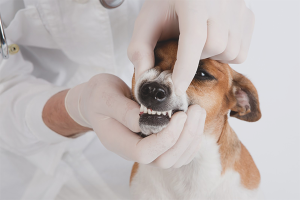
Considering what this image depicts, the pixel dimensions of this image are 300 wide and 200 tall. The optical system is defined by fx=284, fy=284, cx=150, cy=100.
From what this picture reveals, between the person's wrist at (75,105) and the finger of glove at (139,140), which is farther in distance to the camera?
the person's wrist at (75,105)

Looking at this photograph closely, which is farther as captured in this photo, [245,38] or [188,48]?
[245,38]

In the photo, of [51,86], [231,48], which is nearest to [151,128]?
[231,48]

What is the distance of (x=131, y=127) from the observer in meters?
1.37

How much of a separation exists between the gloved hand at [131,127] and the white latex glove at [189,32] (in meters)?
0.17

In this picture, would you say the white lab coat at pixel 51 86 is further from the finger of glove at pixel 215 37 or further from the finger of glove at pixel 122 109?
the finger of glove at pixel 215 37

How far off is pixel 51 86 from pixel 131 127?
3.19ft

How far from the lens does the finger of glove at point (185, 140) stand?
137 cm

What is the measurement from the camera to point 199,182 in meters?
1.72

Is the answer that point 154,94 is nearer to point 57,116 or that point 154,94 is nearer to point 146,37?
point 146,37

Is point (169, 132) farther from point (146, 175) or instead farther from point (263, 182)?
point (263, 182)

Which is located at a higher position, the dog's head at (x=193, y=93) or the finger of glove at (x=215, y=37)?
the finger of glove at (x=215, y=37)

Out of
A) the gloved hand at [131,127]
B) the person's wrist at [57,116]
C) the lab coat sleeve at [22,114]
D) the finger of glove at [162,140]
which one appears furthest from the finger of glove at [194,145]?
the lab coat sleeve at [22,114]

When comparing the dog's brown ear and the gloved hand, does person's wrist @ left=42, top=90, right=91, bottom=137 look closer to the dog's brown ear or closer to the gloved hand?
the gloved hand

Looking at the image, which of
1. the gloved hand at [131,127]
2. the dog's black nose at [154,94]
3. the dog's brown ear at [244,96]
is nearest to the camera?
the dog's black nose at [154,94]
